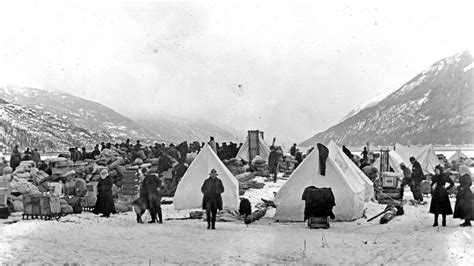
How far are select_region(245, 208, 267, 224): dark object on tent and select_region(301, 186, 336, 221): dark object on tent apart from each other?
2139 millimetres

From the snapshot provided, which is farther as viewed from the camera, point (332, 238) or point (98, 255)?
point (332, 238)

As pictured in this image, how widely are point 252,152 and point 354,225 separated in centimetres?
2159

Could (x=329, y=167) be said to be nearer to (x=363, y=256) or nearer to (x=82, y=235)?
(x=363, y=256)

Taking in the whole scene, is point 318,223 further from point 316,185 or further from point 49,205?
point 49,205

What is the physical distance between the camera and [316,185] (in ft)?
62.7

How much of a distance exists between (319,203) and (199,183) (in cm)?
665

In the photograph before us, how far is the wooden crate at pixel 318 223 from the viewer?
54.5 ft

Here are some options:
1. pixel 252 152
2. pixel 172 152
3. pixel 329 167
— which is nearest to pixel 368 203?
pixel 329 167

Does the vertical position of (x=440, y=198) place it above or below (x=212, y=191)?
below

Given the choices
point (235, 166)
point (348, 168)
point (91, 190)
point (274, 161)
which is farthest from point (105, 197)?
point (274, 161)

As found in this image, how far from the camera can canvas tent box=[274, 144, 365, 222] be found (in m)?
18.8

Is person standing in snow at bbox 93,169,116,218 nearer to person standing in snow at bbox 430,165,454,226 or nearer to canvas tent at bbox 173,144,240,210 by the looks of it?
canvas tent at bbox 173,144,240,210

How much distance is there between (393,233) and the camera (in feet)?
49.8

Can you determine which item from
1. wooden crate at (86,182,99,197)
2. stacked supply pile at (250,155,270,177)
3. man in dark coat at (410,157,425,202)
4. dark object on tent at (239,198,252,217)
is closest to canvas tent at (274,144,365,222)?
dark object on tent at (239,198,252,217)
